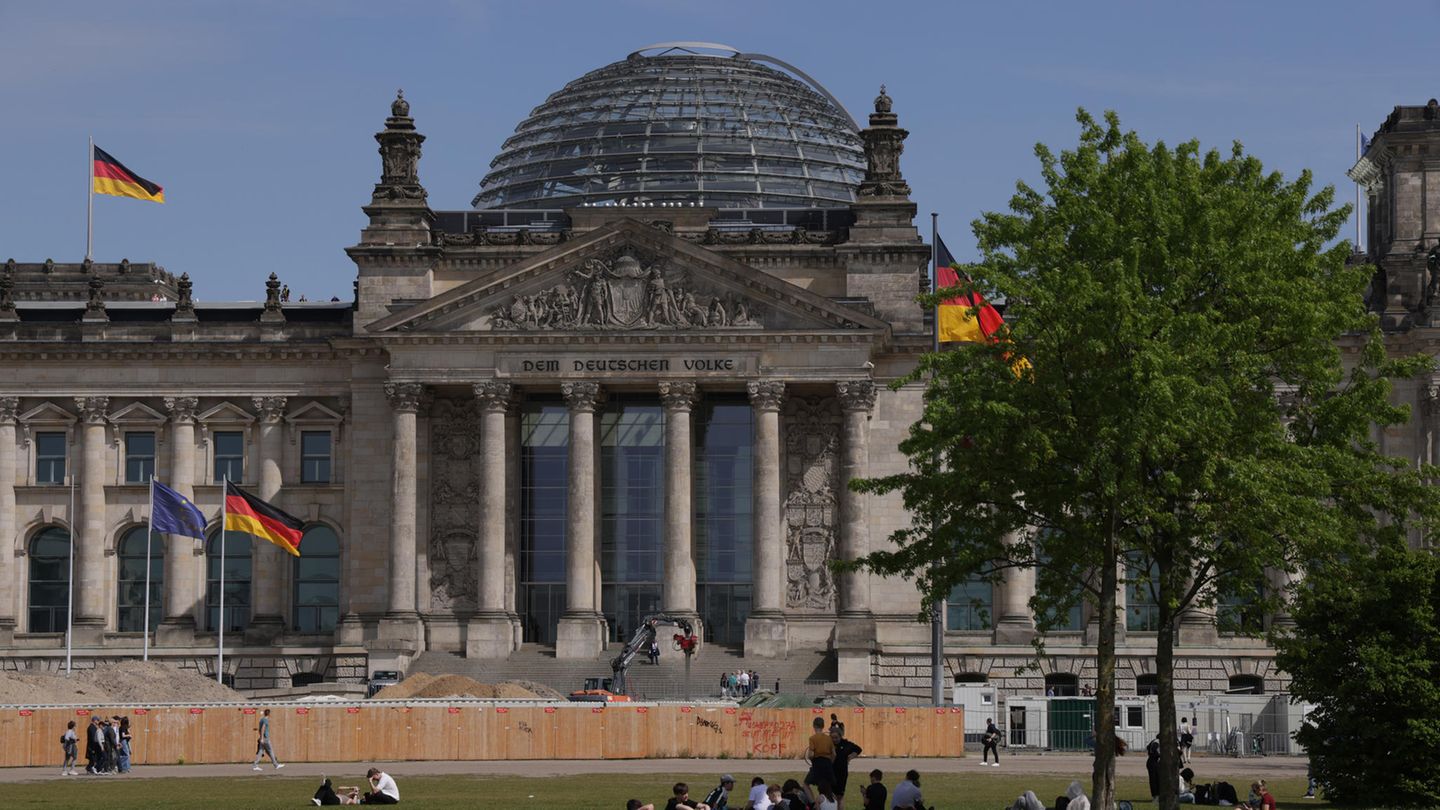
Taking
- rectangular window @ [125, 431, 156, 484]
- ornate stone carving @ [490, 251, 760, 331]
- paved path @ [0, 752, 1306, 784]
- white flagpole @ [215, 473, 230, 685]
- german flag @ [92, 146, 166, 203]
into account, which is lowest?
paved path @ [0, 752, 1306, 784]

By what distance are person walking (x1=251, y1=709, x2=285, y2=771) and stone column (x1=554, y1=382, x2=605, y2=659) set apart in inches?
983

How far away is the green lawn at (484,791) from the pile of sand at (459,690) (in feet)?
57.5

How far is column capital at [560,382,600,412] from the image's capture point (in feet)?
323

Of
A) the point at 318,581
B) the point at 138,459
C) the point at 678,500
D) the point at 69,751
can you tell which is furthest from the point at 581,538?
the point at 69,751

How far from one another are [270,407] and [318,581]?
24.5 feet

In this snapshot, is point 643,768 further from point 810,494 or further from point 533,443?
point 533,443

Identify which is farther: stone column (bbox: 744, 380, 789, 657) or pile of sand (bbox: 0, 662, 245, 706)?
stone column (bbox: 744, 380, 789, 657)

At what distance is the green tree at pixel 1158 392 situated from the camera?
55406mm

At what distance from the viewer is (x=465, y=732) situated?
245 feet

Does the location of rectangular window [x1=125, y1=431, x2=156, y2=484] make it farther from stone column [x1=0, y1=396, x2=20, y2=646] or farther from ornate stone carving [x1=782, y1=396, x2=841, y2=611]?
ornate stone carving [x1=782, y1=396, x2=841, y2=611]

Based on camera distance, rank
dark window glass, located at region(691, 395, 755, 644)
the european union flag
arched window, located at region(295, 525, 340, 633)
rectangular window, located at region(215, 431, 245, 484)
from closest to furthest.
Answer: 1. the european union flag
2. dark window glass, located at region(691, 395, 755, 644)
3. arched window, located at region(295, 525, 340, 633)
4. rectangular window, located at region(215, 431, 245, 484)

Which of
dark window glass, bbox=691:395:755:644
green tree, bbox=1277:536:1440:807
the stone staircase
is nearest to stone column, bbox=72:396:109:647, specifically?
the stone staircase

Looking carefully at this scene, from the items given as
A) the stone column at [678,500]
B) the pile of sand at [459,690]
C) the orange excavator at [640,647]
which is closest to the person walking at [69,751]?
the pile of sand at [459,690]

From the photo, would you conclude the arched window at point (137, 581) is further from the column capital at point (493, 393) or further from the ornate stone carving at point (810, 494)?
the ornate stone carving at point (810, 494)
